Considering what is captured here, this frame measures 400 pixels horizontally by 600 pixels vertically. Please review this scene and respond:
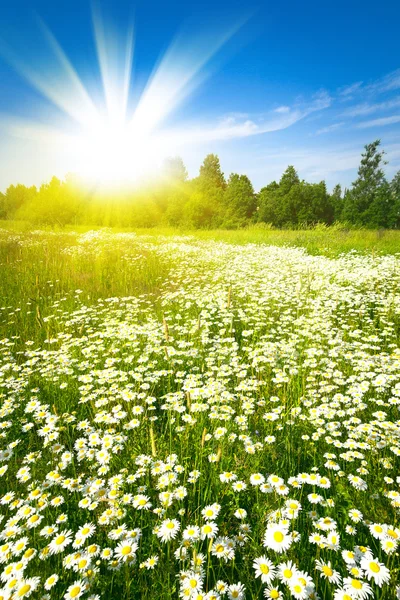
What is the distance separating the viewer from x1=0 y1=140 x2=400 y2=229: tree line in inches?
1710

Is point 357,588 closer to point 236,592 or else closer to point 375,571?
point 375,571

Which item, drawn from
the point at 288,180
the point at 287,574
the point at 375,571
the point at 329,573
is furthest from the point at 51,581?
the point at 288,180

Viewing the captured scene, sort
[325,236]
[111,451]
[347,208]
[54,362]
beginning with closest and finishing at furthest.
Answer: [111,451] < [54,362] < [325,236] < [347,208]

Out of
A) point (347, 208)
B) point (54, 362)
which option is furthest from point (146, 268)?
point (347, 208)

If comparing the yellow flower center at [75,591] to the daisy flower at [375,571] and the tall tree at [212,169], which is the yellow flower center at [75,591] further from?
the tall tree at [212,169]

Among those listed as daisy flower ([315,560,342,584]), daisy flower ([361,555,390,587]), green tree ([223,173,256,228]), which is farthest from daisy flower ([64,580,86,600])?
green tree ([223,173,256,228])

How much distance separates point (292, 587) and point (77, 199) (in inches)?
1998

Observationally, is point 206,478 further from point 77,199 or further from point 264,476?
point 77,199

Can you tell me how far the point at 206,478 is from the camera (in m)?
2.18

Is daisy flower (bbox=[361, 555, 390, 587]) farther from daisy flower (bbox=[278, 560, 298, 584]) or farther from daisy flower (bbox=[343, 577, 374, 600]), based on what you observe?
daisy flower (bbox=[278, 560, 298, 584])

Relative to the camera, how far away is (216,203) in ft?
154

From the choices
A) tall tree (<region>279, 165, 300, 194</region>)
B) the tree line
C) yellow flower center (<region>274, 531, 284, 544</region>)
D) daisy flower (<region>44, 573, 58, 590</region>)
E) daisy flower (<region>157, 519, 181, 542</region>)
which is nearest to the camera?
daisy flower (<region>44, 573, 58, 590</region>)

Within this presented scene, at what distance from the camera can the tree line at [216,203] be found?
43.4m

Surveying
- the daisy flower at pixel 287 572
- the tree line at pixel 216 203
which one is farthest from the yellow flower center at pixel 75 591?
the tree line at pixel 216 203
